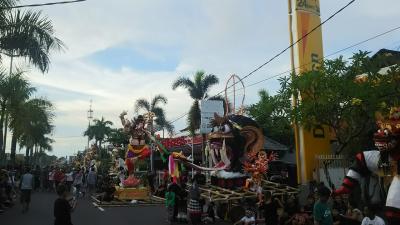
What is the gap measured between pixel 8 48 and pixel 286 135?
24.9 m

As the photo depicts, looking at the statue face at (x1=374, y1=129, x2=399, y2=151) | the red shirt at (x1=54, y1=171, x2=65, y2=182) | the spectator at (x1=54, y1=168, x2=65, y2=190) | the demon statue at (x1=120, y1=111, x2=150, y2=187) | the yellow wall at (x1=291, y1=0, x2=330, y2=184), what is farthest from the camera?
the red shirt at (x1=54, y1=171, x2=65, y2=182)

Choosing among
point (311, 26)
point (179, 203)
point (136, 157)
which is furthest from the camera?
point (136, 157)

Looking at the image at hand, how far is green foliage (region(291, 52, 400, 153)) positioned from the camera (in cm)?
1538

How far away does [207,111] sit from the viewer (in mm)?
24562

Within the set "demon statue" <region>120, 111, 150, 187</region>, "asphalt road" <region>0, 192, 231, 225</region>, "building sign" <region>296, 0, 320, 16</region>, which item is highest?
"building sign" <region>296, 0, 320, 16</region>

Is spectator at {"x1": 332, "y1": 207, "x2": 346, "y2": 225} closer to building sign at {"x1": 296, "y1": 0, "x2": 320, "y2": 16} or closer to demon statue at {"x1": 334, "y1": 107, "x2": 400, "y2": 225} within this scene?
demon statue at {"x1": 334, "y1": 107, "x2": 400, "y2": 225}

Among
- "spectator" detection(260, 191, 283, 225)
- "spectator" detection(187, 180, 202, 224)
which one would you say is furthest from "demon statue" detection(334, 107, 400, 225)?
"spectator" detection(187, 180, 202, 224)

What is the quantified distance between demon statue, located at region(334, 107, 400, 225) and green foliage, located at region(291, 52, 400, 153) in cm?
866

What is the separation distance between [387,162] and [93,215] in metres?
12.4

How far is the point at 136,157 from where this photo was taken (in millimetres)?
23344

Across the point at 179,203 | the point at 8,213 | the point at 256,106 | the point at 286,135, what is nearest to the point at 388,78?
the point at 256,106

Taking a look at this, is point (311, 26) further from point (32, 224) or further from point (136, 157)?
point (32, 224)

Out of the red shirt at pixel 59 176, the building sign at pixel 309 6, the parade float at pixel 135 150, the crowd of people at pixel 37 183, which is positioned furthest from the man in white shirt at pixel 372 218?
the red shirt at pixel 59 176

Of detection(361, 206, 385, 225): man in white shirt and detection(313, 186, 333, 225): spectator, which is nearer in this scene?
detection(361, 206, 385, 225): man in white shirt
